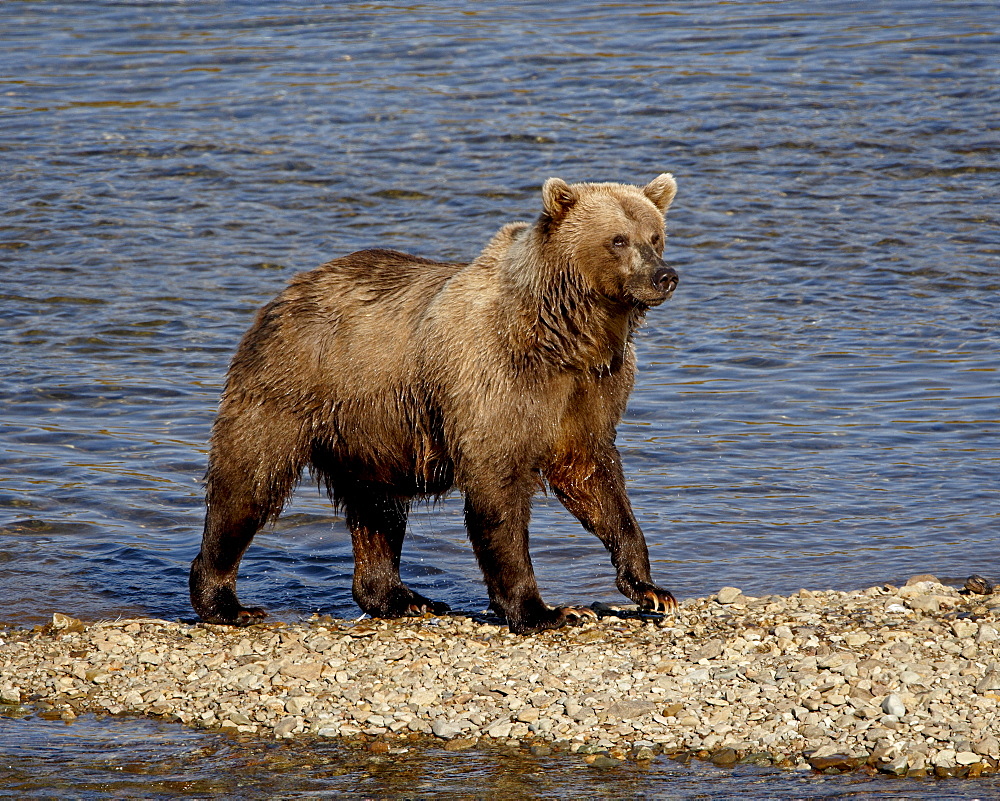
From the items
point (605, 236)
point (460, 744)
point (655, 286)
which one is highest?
point (605, 236)

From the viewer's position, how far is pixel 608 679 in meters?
5.88

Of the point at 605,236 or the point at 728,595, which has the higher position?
the point at 605,236

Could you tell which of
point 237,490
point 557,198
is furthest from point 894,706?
point 237,490

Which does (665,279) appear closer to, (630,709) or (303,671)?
(630,709)

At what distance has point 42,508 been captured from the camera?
8.97 m

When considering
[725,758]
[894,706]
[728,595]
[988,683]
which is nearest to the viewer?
[725,758]

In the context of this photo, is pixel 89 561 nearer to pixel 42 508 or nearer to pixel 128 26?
pixel 42 508

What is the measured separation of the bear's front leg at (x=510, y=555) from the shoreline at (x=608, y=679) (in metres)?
0.09

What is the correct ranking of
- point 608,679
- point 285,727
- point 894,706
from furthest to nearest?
1. point 608,679
2. point 285,727
3. point 894,706

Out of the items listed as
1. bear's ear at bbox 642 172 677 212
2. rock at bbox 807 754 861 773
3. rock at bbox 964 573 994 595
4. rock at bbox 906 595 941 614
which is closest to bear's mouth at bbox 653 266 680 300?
bear's ear at bbox 642 172 677 212

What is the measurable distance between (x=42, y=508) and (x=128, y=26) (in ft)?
45.6

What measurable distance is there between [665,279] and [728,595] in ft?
5.62

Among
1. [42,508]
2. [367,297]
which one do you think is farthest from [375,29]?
[367,297]

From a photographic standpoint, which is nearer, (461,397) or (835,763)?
(835,763)
